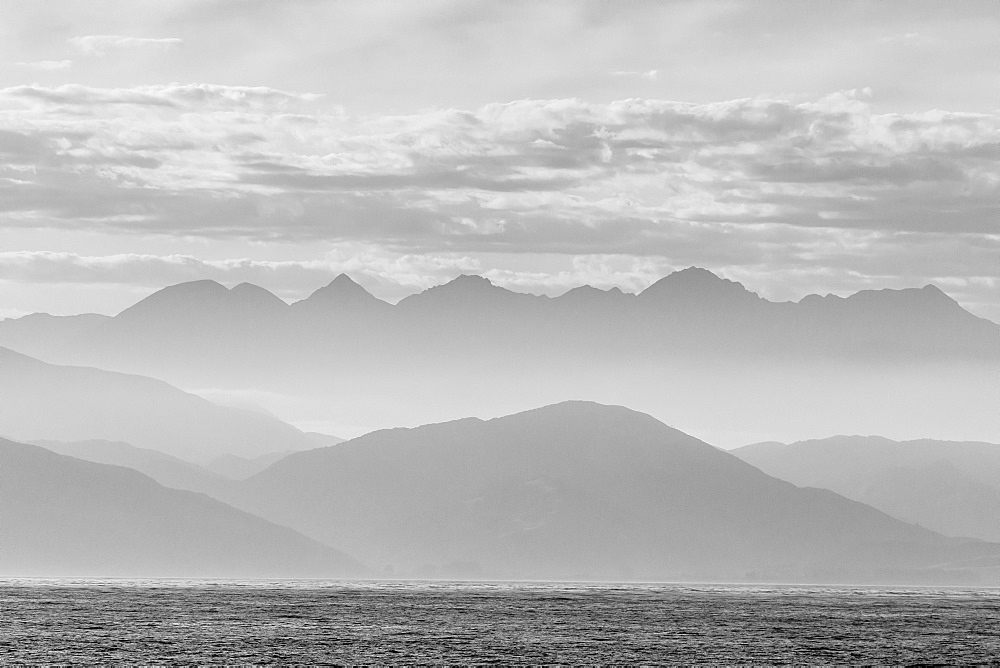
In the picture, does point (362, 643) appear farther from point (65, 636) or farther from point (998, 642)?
point (998, 642)

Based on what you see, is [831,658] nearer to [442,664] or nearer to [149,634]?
[442,664]

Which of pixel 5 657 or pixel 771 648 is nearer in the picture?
pixel 5 657

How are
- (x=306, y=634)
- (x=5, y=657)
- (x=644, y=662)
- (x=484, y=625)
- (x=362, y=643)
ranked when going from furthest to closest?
(x=484, y=625) → (x=306, y=634) → (x=362, y=643) → (x=644, y=662) → (x=5, y=657)

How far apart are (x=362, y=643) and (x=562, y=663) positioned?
2574cm

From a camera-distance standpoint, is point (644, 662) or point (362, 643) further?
point (362, 643)

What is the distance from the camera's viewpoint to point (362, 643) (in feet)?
479

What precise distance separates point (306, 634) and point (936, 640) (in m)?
69.4

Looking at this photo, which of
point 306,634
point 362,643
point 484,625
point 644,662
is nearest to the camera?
point 644,662

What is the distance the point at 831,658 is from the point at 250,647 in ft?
177

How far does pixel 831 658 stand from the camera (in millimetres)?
139125

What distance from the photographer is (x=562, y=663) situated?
128500 mm

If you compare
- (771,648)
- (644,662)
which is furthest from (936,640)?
(644,662)

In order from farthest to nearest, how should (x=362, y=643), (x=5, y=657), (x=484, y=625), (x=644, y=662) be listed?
1. (x=484, y=625)
2. (x=362, y=643)
3. (x=644, y=662)
4. (x=5, y=657)

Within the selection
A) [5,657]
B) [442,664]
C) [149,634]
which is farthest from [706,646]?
[5,657]
